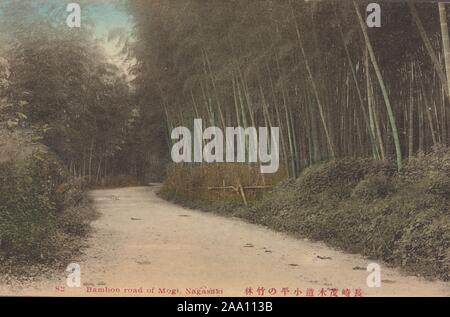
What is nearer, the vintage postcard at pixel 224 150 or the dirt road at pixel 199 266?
the dirt road at pixel 199 266

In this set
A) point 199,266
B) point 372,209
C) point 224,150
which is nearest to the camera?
point 199,266

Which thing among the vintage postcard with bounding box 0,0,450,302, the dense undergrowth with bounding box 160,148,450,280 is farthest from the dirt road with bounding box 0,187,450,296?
the dense undergrowth with bounding box 160,148,450,280

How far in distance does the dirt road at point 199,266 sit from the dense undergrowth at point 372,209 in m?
0.23

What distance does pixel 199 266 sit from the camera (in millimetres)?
4887

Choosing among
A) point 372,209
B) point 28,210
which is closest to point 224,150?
point 372,209

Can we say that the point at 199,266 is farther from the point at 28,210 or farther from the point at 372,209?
the point at 372,209

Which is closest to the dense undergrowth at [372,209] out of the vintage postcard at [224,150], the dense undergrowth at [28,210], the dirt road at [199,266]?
the vintage postcard at [224,150]

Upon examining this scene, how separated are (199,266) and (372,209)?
2.03m

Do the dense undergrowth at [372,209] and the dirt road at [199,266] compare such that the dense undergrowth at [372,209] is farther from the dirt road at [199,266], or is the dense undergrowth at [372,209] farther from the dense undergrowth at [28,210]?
the dense undergrowth at [28,210]

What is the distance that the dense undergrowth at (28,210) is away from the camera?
15.6ft

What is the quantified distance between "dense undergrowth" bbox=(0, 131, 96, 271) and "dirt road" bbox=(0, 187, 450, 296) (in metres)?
0.29

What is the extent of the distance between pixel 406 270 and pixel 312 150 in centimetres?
315

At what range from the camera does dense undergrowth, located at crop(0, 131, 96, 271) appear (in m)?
4.76
